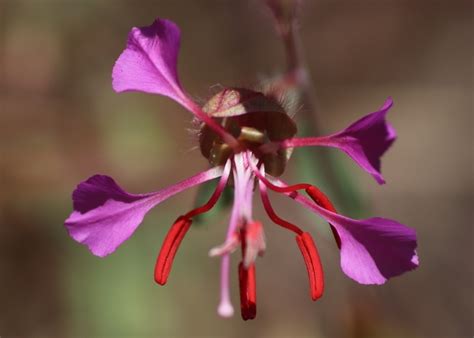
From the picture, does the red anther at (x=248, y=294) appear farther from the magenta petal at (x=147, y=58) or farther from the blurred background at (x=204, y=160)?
the blurred background at (x=204, y=160)

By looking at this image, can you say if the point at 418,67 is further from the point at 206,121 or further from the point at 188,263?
the point at 206,121

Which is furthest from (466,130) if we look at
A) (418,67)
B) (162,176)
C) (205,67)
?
(162,176)

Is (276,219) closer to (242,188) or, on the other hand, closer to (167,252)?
(242,188)

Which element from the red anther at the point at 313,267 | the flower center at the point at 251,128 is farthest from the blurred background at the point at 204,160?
the red anther at the point at 313,267

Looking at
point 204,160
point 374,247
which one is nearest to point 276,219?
point 374,247

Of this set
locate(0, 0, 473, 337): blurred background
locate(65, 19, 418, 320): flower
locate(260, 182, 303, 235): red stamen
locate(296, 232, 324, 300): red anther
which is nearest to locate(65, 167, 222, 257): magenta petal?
locate(65, 19, 418, 320): flower
